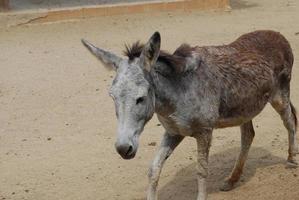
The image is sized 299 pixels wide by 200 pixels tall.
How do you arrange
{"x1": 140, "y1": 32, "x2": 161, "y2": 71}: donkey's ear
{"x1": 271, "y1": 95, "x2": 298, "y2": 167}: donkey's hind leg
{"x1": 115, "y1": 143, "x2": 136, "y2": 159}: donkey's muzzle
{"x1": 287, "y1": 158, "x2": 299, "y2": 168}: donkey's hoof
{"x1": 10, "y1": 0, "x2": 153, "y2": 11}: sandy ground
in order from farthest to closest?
{"x1": 10, "y1": 0, "x2": 153, "y2": 11}: sandy ground → {"x1": 287, "y1": 158, "x2": 299, "y2": 168}: donkey's hoof → {"x1": 271, "y1": 95, "x2": 298, "y2": 167}: donkey's hind leg → {"x1": 140, "y1": 32, "x2": 161, "y2": 71}: donkey's ear → {"x1": 115, "y1": 143, "x2": 136, "y2": 159}: donkey's muzzle

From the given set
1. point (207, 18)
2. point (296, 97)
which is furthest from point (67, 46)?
point (296, 97)

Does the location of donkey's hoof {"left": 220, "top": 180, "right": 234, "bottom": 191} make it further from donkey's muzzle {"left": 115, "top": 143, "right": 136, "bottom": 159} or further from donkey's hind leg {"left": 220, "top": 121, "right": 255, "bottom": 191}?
donkey's muzzle {"left": 115, "top": 143, "right": 136, "bottom": 159}

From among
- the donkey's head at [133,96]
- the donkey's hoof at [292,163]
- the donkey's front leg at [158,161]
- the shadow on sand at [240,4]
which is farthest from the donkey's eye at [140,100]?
the shadow on sand at [240,4]

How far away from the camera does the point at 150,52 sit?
4184mm

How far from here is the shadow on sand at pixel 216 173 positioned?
556 centimetres

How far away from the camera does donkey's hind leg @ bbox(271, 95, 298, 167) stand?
5.77 m

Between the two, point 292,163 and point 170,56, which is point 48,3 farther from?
point 170,56

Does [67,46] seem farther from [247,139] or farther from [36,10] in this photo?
[247,139]

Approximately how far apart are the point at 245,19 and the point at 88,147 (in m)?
6.71

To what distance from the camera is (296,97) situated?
7.82 metres

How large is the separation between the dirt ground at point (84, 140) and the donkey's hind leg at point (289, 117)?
6.3 inches

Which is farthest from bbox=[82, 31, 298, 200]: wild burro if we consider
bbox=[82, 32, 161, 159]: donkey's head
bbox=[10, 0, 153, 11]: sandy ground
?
A: bbox=[10, 0, 153, 11]: sandy ground

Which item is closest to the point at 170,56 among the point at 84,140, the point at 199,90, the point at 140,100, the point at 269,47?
the point at 199,90

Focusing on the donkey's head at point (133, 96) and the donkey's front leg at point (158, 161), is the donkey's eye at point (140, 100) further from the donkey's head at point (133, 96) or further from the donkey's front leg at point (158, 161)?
the donkey's front leg at point (158, 161)
